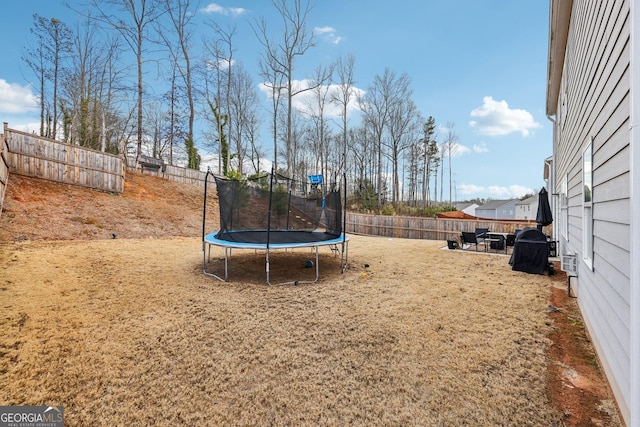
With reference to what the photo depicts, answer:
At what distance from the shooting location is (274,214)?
664cm

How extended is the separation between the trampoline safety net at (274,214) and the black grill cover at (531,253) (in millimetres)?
3466

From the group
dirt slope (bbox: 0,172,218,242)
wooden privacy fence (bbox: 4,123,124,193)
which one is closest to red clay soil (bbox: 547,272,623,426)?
dirt slope (bbox: 0,172,218,242)


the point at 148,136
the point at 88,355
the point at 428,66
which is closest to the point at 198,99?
the point at 148,136

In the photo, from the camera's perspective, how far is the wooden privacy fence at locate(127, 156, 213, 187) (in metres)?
15.1

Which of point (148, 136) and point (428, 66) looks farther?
point (148, 136)

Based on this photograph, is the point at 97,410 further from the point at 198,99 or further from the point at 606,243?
the point at 198,99

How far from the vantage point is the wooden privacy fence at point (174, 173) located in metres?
15.1

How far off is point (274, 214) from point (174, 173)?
12464 millimetres

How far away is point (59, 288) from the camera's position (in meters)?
3.69

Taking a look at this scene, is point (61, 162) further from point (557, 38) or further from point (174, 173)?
point (557, 38)

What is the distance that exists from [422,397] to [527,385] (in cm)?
78

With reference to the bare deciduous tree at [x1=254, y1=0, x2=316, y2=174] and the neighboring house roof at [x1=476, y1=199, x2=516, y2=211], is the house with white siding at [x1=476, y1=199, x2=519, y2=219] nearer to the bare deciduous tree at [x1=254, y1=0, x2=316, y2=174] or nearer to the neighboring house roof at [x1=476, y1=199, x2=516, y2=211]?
the neighboring house roof at [x1=476, y1=199, x2=516, y2=211]

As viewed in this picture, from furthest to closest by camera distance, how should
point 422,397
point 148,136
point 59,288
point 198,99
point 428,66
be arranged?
point 148,136, point 198,99, point 428,66, point 59,288, point 422,397

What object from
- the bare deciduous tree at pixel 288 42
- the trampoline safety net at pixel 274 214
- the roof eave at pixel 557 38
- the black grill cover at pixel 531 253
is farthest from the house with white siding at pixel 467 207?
the trampoline safety net at pixel 274 214
